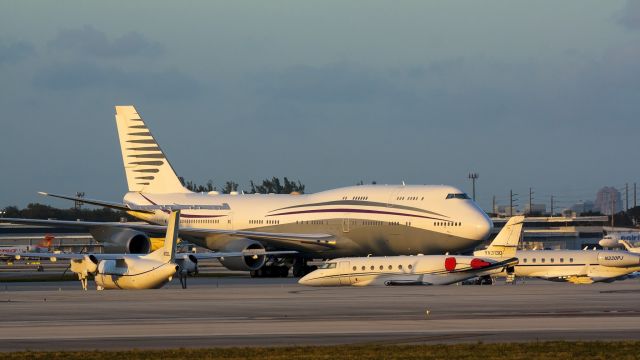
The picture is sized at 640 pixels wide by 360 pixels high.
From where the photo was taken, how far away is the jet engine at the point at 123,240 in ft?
224

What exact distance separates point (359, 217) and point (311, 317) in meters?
36.3

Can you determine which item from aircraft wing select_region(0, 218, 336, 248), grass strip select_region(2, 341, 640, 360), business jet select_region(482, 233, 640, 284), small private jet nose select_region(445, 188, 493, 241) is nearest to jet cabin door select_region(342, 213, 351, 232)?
aircraft wing select_region(0, 218, 336, 248)

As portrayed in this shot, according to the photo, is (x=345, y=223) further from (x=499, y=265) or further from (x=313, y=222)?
(x=499, y=265)

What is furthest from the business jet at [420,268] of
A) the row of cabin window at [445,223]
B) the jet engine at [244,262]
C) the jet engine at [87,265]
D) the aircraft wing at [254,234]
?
the aircraft wing at [254,234]

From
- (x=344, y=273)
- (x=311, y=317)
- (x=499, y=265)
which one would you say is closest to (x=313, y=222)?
(x=344, y=273)

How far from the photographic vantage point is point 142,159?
80188 millimetres

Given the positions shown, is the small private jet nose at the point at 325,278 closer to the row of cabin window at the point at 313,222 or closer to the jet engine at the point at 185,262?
the jet engine at the point at 185,262

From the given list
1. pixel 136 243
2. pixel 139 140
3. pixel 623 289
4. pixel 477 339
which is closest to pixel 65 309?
pixel 477 339

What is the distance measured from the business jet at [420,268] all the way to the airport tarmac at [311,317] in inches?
255

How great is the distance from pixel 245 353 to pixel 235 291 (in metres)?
26.0

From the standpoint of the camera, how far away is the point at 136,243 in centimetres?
6881

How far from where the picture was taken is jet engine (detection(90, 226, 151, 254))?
224ft

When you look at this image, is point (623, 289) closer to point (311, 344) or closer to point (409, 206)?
point (409, 206)

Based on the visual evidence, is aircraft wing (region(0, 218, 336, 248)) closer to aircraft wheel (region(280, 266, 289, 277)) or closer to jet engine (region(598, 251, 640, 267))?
aircraft wheel (region(280, 266, 289, 277))
